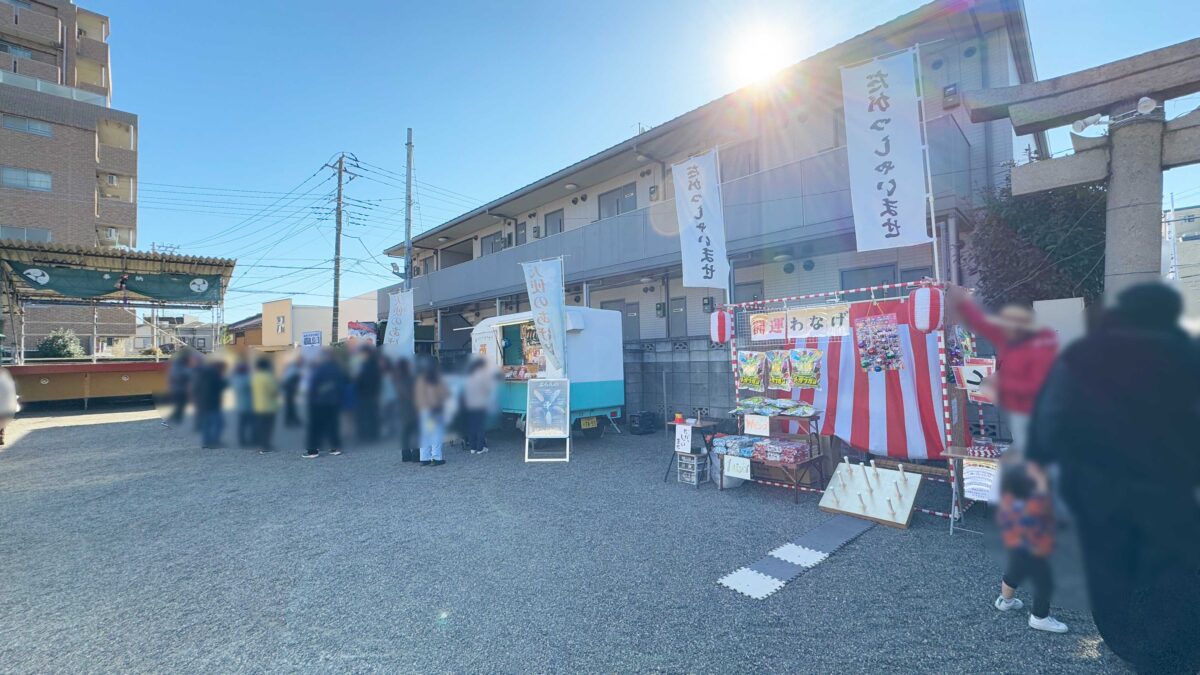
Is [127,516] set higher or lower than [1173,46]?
lower

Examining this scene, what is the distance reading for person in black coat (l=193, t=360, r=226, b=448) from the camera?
25.5 inches

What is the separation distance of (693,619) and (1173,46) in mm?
4920

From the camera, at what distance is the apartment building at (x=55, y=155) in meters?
25.4

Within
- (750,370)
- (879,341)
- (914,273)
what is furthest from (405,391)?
(914,273)

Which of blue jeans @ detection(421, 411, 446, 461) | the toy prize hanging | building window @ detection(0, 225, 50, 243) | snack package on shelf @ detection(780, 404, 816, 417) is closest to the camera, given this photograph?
blue jeans @ detection(421, 411, 446, 461)

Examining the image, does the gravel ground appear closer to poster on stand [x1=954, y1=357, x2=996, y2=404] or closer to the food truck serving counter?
poster on stand [x1=954, y1=357, x2=996, y2=404]

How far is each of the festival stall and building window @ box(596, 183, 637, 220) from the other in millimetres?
9248

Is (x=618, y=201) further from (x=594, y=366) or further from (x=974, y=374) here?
(x=974, y=374)

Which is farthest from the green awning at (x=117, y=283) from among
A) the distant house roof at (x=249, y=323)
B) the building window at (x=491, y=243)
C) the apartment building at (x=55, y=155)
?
the apartment building at (x=55, y=155)

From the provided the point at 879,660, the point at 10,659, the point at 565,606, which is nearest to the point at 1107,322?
the point at 879,660

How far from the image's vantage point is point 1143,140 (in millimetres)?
2352

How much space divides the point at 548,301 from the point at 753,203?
9639 mm

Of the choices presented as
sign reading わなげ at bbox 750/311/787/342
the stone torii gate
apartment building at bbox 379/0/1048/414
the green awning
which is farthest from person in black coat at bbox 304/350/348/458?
sign reading わなげ at bbox 750/311/787/342

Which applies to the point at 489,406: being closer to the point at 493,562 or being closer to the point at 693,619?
the point at 693,619
